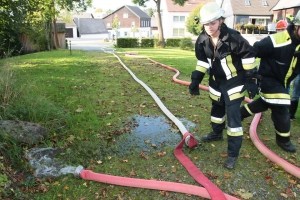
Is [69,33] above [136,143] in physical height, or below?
above

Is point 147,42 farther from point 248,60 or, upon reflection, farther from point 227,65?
point 248,60

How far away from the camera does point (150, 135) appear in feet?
13.5

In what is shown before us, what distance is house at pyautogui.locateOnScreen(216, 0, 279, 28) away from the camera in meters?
40.4

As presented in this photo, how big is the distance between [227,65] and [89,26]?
68.1 metres

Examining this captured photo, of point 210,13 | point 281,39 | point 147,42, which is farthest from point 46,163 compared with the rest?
point 147,42

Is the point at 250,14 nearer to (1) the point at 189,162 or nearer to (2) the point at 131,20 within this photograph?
(2) the point at 131,20

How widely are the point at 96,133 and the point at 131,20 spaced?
225 feet

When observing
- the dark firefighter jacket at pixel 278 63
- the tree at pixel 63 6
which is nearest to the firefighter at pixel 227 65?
the dark firefighter jacket at pixel 278 63

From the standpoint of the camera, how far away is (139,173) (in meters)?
3.05

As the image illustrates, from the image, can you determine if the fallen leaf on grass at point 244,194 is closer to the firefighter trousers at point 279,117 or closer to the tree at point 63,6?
the firefighter trousers at point 279,117

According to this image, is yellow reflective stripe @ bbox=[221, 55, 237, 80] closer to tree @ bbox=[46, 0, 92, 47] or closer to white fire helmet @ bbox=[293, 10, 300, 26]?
white fire helmet @ bbox=[293, 10, 300, 26]

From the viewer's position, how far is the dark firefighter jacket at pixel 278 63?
309cm

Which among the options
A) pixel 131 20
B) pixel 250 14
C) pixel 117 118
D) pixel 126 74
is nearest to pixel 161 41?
pixel 250 14

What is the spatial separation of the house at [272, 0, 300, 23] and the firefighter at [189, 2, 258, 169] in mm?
32655
